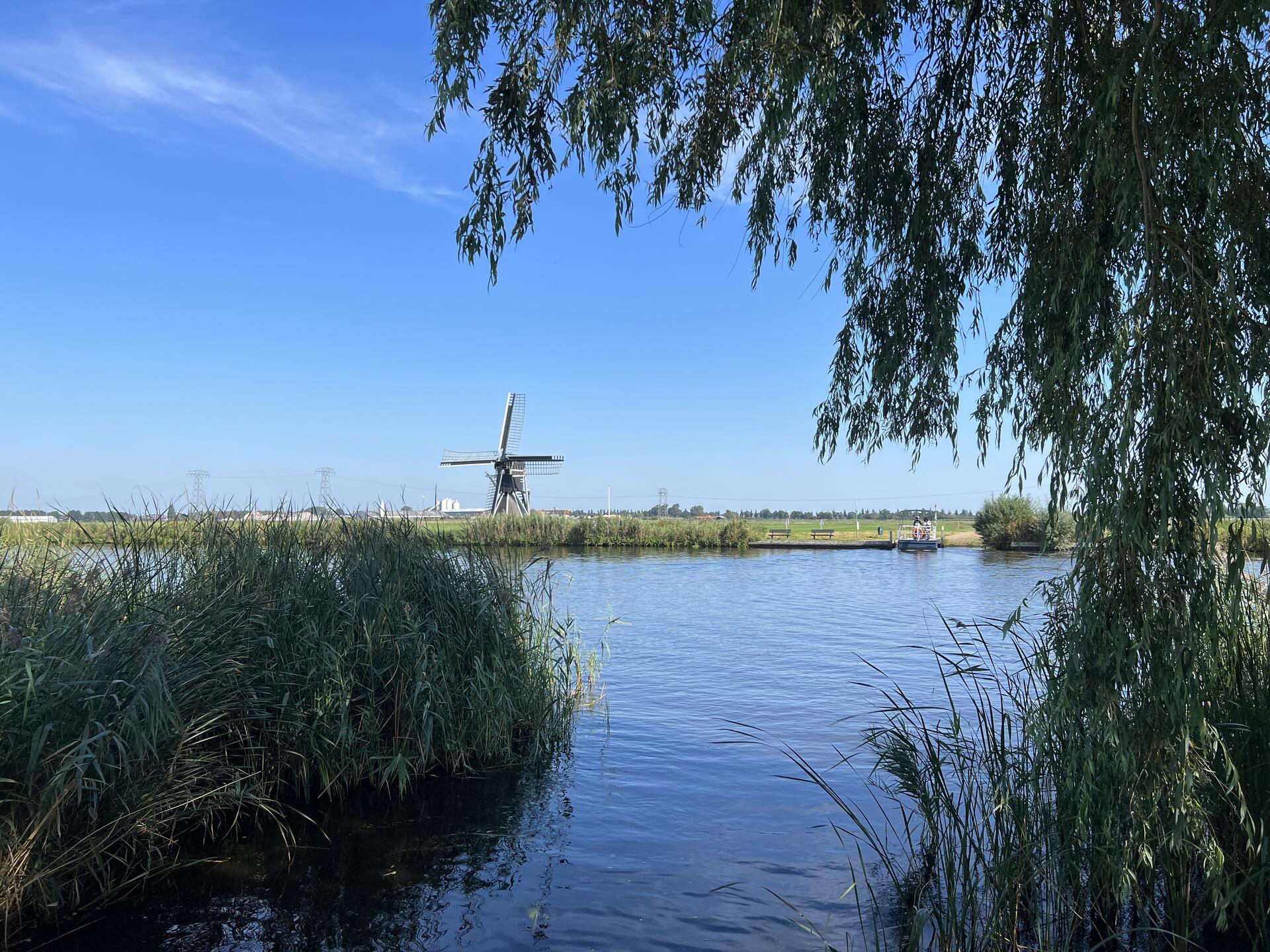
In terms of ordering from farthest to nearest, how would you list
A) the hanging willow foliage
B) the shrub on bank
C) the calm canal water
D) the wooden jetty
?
the wooden jetty
the shrub on bank
the calm canal water
the hanging willow foliage

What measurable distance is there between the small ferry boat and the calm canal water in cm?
2917

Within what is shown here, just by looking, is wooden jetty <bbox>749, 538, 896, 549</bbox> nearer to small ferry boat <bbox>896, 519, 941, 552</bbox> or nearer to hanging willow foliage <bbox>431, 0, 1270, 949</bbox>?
small ferry boat <bbox>896, 519, 941, 552</bbox>

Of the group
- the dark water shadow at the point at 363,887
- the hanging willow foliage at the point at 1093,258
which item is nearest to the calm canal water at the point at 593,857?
the dark water shadow at the point at 363,887

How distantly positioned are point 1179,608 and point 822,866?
3.00 meters

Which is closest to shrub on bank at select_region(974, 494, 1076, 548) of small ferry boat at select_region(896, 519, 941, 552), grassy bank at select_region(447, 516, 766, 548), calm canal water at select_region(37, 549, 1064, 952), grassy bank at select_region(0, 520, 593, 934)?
small ferry boat at select_region(896, 519, 941, 552)

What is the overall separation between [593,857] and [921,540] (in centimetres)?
3631

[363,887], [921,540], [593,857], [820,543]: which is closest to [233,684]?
[363,887]

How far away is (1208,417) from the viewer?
3.42m

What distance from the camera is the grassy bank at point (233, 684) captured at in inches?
171

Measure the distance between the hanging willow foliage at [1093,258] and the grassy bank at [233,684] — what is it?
3.09 meters

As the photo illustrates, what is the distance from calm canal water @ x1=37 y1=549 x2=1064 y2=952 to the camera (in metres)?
4.64

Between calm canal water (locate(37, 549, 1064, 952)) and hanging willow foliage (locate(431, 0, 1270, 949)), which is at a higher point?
hanging willow foliage (locate(431, 0, 1270, 949))

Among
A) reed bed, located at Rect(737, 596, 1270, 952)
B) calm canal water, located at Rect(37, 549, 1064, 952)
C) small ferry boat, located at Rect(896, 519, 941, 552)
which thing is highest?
small ferry boat, located at Rect(896, 519, 941, 552)

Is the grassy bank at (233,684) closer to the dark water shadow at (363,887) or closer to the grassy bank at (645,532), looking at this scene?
the dark water shadow at (363,887)
